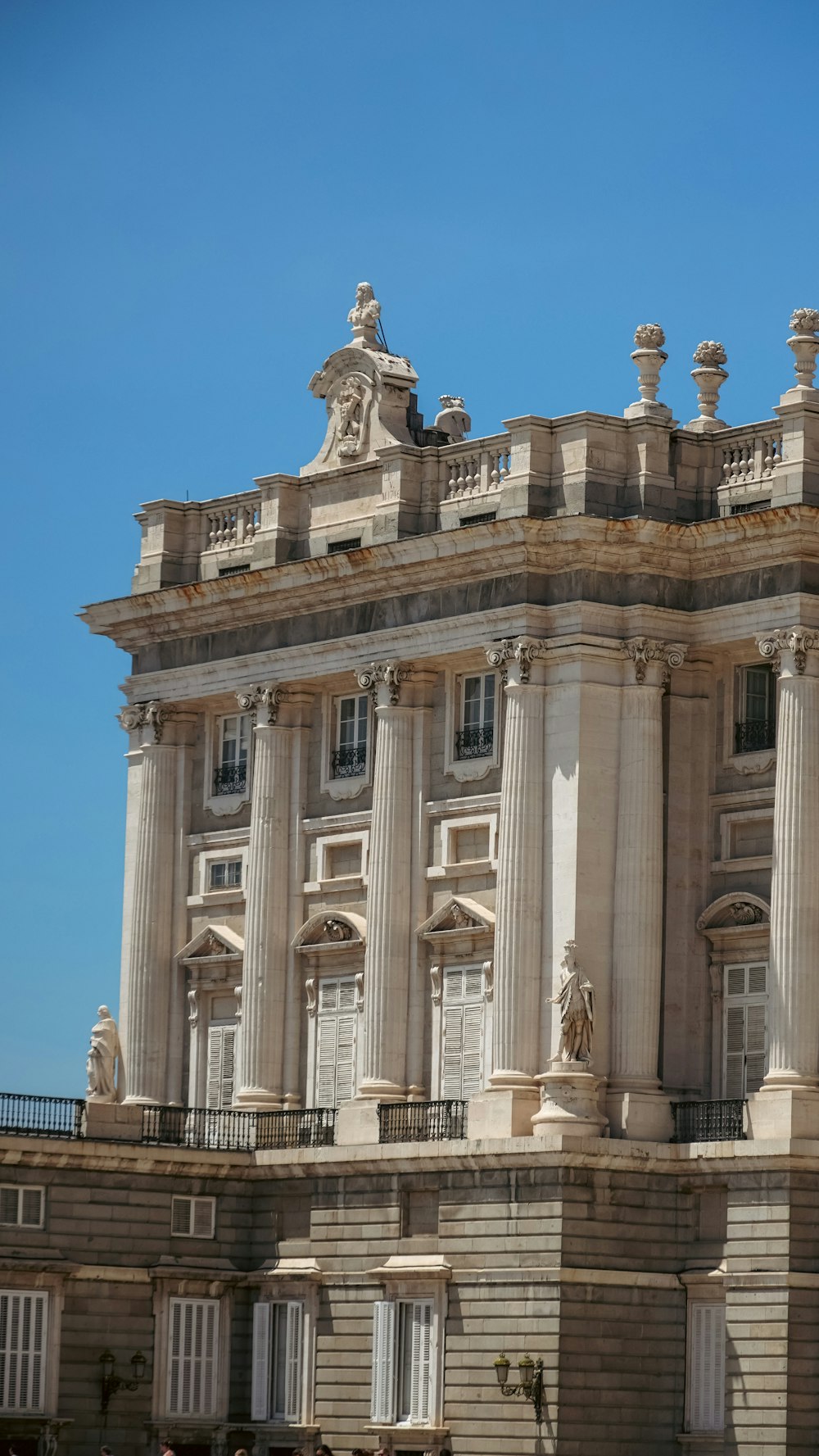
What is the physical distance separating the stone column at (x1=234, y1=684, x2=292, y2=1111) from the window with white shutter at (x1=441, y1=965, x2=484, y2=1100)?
3907mm

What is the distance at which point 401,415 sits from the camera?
6588cm

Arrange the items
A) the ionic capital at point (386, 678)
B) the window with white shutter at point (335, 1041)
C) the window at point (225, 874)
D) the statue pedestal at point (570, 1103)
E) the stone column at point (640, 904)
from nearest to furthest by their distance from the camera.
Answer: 1. the statue pedestal at point (570, 1103)
2. the stone column at point (640, 904)
3. the ionic capital at point (386, 678)
4. the window with white shutter at point (335, 1041)
5. the window at point (225, 874)

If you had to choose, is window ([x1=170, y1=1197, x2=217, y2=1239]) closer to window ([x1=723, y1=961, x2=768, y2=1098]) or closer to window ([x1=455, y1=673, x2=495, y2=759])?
window ([x1=455, y1=673, x2=495, y2=759])

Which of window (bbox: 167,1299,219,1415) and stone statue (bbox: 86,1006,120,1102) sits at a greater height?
stone statue (bbox: 86,1006,120,1102)

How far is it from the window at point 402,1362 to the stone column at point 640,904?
436cm

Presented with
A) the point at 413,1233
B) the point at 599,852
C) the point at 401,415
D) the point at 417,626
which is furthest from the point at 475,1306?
the point at 401,415

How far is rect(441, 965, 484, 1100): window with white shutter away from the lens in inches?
2441

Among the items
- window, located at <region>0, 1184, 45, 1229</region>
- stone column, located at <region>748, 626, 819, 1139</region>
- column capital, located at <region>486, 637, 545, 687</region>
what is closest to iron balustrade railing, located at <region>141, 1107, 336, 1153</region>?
window, located at <region>0, 1184, 45, 1229</region>

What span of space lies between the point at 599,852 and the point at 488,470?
6.93 metres

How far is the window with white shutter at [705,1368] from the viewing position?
58188 mm

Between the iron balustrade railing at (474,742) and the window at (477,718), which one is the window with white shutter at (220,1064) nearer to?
the iron balustrade railing at (474,742)

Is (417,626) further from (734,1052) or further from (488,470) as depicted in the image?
(734,1052)

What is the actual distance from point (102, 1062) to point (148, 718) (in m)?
7.01

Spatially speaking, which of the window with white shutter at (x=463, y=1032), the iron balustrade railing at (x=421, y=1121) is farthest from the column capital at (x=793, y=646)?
the iron balustrade railing at (x=421, y=1121)
